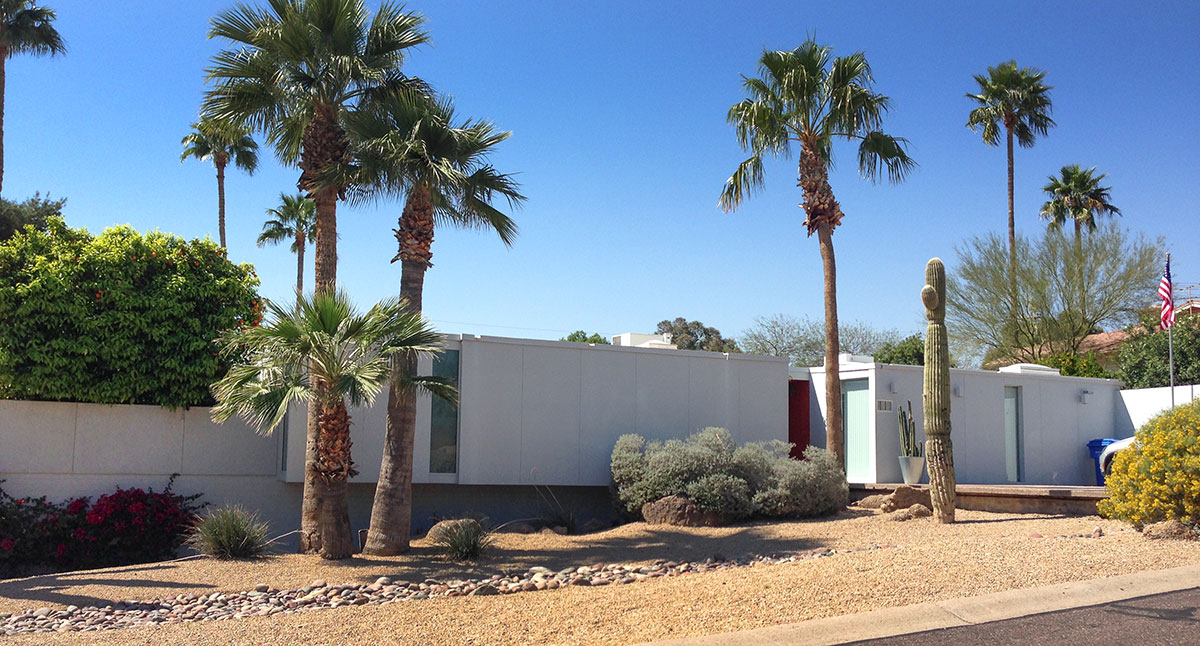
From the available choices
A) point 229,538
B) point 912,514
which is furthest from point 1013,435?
point 229,538

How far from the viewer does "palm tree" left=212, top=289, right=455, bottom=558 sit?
35.0ft

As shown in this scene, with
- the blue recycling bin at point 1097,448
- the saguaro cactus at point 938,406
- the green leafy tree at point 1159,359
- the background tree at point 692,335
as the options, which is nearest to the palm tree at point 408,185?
the saguaro cactus at point 938,406

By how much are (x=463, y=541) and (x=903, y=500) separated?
6.63 meters

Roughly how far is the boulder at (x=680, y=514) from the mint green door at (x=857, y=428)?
486 cm

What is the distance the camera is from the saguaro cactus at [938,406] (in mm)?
12031

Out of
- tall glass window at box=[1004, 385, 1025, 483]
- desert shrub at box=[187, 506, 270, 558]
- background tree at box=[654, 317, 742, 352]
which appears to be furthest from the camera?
background tree at box=[654, 317, 742, 352]

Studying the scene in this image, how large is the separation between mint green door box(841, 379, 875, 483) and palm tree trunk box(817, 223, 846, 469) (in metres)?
1.59

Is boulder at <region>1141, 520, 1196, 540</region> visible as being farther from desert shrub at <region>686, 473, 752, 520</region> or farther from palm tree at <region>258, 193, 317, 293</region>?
palm tree at <region>258, 193, 317, 293</region>

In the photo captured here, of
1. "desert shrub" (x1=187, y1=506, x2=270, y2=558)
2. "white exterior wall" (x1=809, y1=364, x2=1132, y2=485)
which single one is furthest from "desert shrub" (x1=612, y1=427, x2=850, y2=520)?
"desert shrub" (x1=187, y1=506, x2=270, y2=558)

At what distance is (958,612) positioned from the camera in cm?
662

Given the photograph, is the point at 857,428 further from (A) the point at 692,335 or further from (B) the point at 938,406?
(A) the point at 692,335

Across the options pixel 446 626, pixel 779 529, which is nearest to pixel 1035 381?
pixel 779 529

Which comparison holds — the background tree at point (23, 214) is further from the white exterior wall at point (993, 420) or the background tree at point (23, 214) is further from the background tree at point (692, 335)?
the background tree at point (692, 335)

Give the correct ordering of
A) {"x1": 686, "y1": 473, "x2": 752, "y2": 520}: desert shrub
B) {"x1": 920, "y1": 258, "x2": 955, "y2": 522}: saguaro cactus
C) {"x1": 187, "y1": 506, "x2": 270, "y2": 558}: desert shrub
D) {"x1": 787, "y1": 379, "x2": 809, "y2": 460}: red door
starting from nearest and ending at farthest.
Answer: {"x1": 187, "y1": 506, "x2": 270, "y2": 558}: desert shrub < {"x1": 920, "y1": 258, "x2": 955, "y2": 522}: saguaro cactus < {"x1": 686, "y1": 473, "x2": 752, "y2": 520}: desert shrub < {"x1": 787, "y1": 379, "x2": 809, "y2": 460}: red door
